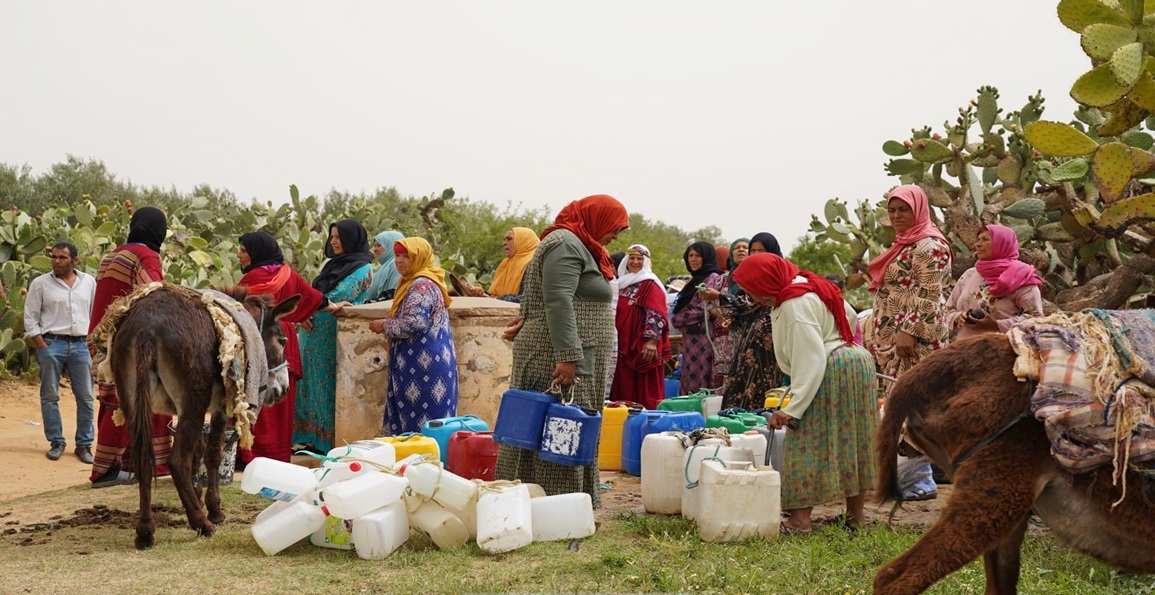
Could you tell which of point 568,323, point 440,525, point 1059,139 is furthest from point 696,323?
point 440,525

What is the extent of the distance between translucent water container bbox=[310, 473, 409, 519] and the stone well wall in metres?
3.41

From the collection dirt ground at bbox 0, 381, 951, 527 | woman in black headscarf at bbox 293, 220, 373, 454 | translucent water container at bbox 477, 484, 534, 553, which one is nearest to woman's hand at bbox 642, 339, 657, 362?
dirt ground at bbox 0, 381, 951, 527

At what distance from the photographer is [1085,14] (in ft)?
22.6

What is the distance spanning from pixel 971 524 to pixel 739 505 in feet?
7.53

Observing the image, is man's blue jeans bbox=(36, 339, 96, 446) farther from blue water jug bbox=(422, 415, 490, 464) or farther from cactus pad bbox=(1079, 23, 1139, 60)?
cactus pad bbox=(1079, 23, 1139, 60)

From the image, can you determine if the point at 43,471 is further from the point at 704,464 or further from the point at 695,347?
the point at 704,464

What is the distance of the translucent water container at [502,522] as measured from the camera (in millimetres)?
5676

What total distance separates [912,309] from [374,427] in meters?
4.81

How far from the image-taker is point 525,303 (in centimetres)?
680

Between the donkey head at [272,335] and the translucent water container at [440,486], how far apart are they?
177cm

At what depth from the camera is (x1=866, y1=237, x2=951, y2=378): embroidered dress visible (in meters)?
6.83

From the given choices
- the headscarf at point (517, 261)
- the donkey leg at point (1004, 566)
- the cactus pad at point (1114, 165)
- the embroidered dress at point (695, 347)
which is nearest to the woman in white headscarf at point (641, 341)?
the embroidered dress at point (695, 347)

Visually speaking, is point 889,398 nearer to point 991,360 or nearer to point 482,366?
point 991,360

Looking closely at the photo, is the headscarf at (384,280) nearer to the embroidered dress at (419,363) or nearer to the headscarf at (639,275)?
the embroidered dress at (419,363)
